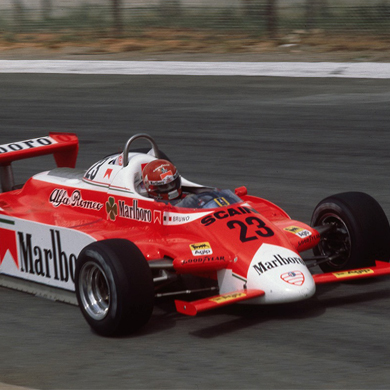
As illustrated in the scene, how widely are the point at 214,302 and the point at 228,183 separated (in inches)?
203

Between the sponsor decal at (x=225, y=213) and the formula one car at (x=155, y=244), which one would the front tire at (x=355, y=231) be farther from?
the sponsor decal at (x=225, y=213)

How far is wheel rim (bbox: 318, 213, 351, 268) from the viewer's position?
22.4ft

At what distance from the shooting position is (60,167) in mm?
8312

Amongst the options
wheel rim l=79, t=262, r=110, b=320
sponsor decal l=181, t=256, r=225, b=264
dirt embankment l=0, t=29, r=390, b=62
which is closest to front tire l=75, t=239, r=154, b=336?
wheel rim l=79, t=262, r=110, b=320

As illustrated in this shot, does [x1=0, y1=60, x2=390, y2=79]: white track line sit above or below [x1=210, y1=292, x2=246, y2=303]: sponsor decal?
below

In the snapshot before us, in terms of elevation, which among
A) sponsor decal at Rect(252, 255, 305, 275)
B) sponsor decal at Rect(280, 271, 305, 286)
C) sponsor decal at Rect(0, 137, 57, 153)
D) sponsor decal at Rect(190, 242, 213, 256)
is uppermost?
sponsor decal at Rect(0, 137, 57, 153)

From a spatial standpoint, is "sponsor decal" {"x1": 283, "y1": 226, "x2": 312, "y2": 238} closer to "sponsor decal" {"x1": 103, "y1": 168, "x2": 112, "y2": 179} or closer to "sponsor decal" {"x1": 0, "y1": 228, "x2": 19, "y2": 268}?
"sponsor decal" {"x1": 103, "y1": 168, "x2": 112, "y2": 179}

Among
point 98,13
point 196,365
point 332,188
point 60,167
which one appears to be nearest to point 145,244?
point 196,365

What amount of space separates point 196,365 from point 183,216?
144 centimetres

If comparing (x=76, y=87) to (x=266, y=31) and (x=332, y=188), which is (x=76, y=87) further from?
(x=332, y=188)

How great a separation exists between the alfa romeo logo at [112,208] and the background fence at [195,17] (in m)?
14.9

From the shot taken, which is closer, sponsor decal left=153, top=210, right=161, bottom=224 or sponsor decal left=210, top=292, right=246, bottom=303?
sponsor decal left=210, top=292, right=246, bottom=303

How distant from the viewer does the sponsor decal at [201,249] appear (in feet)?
20.0

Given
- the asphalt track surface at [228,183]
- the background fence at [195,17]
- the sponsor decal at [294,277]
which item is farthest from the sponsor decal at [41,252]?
the background fence at [195,17]
